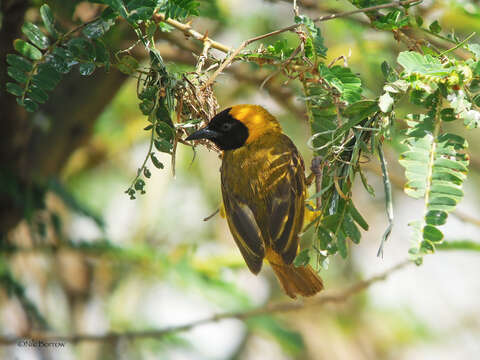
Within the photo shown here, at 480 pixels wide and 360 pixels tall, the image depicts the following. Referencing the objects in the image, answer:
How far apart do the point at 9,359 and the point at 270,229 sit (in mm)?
1887

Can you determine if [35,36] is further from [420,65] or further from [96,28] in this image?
[420,65]

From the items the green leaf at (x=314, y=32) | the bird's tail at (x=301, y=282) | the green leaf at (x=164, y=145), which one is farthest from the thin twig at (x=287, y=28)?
the bird's tail at (x=301, y=282)

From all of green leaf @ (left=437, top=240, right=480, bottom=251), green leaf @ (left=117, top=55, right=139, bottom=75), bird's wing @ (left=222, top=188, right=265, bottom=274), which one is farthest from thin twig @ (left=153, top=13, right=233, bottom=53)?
green leaf @ (left=437, top=240, right=480, bottom=251)

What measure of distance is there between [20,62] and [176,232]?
3.68 metres

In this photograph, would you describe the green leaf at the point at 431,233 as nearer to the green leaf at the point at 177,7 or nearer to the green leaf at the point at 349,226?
the green leaf at the point at 349,226

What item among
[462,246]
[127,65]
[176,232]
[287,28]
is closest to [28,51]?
[127,65]

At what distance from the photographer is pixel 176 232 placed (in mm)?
5277

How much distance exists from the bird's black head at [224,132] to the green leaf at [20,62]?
2.17 ft

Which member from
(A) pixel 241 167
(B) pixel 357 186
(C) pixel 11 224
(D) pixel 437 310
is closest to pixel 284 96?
(A) pixel 241 167

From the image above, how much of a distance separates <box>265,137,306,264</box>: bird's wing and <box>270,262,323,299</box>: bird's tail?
95mm

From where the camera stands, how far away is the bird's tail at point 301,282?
2453 mm

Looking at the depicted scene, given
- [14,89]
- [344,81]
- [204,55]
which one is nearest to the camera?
[14,89]

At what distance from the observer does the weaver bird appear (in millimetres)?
2467

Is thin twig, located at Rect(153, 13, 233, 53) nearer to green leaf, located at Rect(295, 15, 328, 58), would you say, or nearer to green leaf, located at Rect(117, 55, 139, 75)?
green leaf, located at Rect(117, 55, 139, 75)
